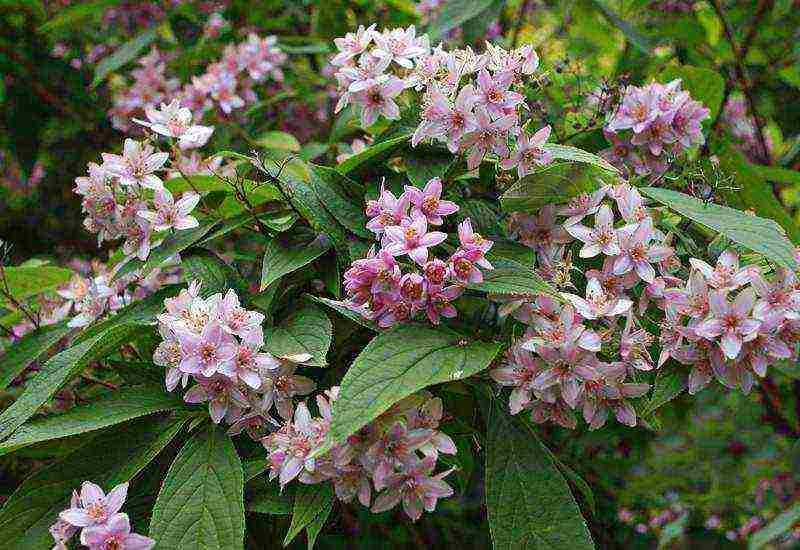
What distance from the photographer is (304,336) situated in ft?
4.32

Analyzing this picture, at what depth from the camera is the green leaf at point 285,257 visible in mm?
1382

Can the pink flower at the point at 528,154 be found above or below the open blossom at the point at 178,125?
above

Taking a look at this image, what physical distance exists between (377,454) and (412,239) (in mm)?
336

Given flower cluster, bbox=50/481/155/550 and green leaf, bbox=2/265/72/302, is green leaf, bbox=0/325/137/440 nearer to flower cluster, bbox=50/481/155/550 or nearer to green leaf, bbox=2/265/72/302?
flower cluster, bbox=50/481/155/550

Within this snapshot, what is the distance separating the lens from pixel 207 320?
1301 millimetres

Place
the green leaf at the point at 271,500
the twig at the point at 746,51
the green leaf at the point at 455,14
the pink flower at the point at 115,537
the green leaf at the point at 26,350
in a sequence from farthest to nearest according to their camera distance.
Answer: the twig at the point at 746,51 < the green leaf at the point at 455,14 < the green leaf at the point at 26,350 < the green leaf at the point at 271,500 < the pink flower at the point at 115,537

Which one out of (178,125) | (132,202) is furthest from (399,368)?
(178,125)

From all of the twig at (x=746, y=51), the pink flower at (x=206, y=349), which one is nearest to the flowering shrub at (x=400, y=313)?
the pink flower at (x=206, y=349)

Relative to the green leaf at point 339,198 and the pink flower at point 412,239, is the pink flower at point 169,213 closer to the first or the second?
the green leaf at point 339,198

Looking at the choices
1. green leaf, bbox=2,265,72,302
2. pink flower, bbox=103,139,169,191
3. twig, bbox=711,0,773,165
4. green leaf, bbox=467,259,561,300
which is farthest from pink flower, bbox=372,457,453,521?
twig, bbox=711,0,773,165

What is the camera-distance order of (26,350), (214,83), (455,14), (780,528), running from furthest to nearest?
1. (214,83)
2. (455,14)
3. (780,528)
4. (26,350)

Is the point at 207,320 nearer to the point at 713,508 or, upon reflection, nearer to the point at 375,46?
the point at 375,46

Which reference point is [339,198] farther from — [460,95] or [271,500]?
[271,500]

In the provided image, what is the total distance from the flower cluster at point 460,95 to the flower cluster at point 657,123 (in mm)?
266
